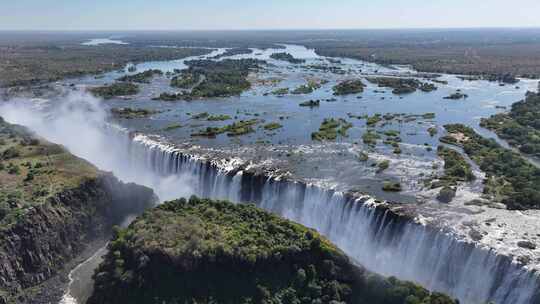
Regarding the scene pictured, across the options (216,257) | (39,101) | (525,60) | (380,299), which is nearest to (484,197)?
(380,299)

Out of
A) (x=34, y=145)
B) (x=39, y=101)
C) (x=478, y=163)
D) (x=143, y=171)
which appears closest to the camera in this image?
(x=478, y=163)

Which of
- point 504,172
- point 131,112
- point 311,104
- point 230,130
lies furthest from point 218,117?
point 504,172

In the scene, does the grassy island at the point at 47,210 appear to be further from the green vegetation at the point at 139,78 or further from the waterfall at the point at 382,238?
the green vegetation at the point at 139,78

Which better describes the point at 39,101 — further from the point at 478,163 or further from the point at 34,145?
the point at 478,163

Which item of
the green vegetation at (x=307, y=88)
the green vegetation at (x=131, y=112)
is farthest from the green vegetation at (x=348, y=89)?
the green vegetation at (x=131, y=112)

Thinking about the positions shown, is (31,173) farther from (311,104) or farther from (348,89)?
(348,89)
